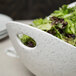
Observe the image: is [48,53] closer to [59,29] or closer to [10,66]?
[59,29]

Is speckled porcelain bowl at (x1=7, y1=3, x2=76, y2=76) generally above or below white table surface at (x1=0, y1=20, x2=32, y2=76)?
above

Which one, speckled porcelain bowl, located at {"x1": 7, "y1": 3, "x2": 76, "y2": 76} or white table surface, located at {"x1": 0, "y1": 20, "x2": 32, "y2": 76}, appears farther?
white table surface, located at {"x1": 0, "y1": 20, "x2": 32, "y2": 76}

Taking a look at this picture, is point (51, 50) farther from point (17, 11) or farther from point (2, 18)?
point (17, 11)

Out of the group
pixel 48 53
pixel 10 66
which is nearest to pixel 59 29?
pixel 48 53

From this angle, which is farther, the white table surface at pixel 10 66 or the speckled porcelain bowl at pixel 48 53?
the white table surface at pixel 10 66

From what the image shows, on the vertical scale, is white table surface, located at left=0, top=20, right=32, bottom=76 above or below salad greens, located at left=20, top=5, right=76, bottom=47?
below

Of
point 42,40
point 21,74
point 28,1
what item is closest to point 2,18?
point 21,74

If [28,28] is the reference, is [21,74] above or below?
below

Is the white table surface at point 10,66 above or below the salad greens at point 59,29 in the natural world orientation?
below
